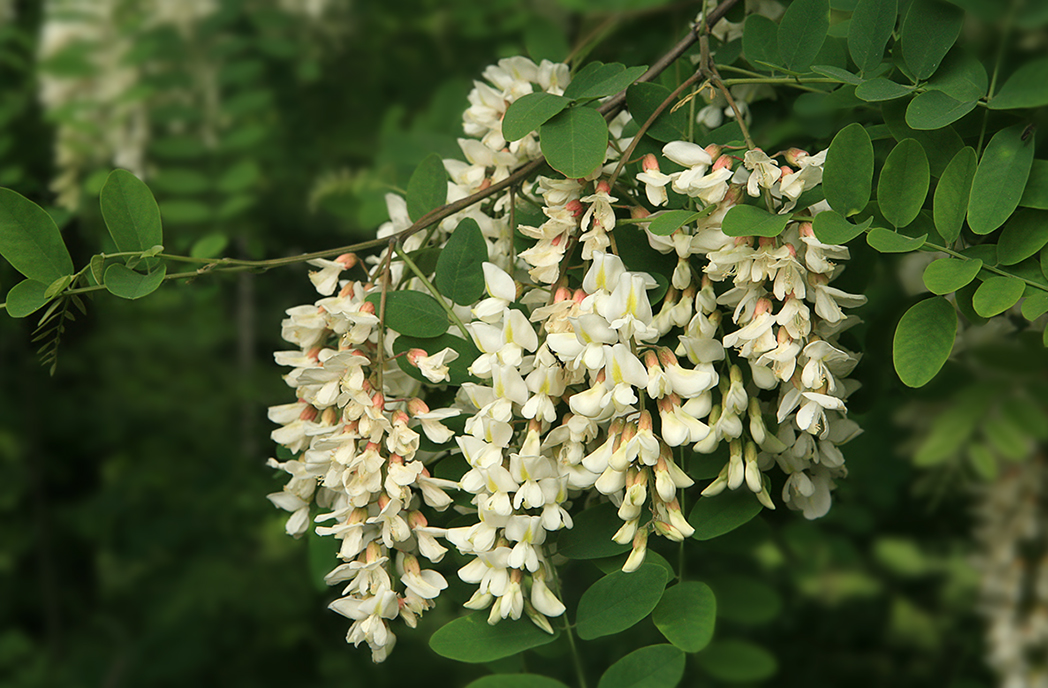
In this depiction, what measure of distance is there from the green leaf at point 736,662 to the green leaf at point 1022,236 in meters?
0.62

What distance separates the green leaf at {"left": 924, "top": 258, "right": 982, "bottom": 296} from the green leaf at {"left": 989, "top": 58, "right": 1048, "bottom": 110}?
0.32ft

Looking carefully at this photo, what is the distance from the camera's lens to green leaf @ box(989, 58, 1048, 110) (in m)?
0.50

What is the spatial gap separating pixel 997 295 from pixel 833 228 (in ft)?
0.40

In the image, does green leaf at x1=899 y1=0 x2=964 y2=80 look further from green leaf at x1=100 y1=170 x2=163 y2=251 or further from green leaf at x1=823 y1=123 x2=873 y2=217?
green leaf at x1=100 y1=170 x2=163 y2=251

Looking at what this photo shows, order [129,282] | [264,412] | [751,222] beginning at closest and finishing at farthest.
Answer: [751,222] < [129,282] < [264,412]

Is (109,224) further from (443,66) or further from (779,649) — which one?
(779,649)

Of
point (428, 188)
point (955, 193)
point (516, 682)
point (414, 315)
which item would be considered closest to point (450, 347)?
point (414, 315)

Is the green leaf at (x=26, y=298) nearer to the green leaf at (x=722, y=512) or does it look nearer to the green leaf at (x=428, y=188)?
the green leaf at (x=428, y=188)

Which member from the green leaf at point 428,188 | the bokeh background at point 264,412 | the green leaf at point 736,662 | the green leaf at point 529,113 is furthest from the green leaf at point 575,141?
the green leaf at point 736,662

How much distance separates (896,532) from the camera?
1928 millimetres

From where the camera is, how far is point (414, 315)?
577 millimetres

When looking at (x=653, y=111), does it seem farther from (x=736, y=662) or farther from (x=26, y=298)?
(x=736, y=662)

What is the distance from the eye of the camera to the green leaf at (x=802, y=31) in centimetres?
59

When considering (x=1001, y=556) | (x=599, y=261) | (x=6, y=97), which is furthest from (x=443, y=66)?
(x=1001, y=556)
